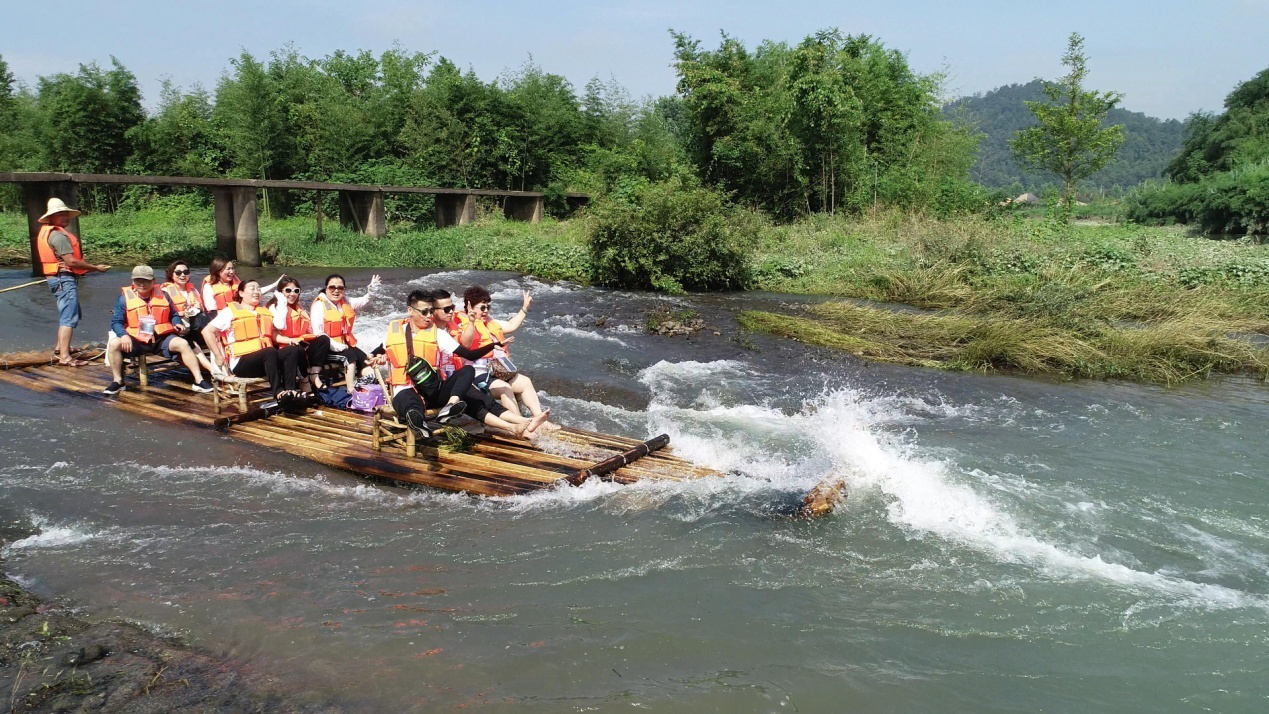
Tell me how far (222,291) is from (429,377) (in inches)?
146

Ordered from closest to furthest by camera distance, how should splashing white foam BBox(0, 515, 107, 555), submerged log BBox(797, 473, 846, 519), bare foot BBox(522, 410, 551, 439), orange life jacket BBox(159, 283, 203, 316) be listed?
splashing white foam BBox(0, 515, 107, 555), submerged log BBox(797, 473, 846, 519), bare foot BBox(522, 410, 551, 439), orange life jacket BBox(159, 283, 203, 316)

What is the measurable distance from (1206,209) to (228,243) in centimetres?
3674

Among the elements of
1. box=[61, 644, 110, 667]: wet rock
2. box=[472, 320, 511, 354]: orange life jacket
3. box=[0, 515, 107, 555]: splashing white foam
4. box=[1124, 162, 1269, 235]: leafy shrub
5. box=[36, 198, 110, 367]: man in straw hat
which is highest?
box=[1124, 162, 1269, 235]: leafy shrub

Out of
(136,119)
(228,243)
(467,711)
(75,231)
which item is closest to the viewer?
(467,711)

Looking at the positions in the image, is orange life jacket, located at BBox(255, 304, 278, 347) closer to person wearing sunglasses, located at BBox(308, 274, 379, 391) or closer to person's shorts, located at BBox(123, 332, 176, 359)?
person wearing sunglasses, located at BBox(308, 274, 379, 391)

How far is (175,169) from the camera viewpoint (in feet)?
103

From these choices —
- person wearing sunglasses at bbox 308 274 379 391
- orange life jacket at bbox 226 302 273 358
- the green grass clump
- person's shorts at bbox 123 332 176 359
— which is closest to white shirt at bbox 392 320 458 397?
person wearing sunglasses at bbox 308 274 379 391

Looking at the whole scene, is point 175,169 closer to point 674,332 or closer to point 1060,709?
point 674,332

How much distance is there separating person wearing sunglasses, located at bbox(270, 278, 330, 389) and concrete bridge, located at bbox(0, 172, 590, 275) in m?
12.4

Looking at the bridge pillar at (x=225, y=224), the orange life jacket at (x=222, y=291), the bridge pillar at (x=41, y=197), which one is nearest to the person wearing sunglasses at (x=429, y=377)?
the orange life jacket at (x=222, y=291)

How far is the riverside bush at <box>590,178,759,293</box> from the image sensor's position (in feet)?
60.7

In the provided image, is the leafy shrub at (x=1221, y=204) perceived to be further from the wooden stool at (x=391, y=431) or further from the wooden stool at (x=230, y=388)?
the wooden stool at (x=230, y=388)

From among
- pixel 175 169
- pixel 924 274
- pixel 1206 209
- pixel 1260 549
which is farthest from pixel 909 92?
pixel 1260 549

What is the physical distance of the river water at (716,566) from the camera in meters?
4.72
